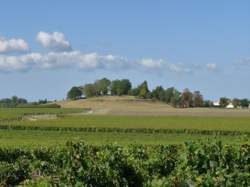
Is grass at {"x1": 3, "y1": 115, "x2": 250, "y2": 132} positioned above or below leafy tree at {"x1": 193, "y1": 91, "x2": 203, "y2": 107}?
below

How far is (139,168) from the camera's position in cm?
1531

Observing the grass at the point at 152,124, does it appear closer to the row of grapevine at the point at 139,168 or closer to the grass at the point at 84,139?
the grass at the point at 84,139

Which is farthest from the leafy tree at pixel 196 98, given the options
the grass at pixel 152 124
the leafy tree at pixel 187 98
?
the grass at pixel 152 124

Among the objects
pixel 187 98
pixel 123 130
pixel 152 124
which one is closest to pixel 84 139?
pixel 123 130

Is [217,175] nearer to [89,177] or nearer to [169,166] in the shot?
[89,177]

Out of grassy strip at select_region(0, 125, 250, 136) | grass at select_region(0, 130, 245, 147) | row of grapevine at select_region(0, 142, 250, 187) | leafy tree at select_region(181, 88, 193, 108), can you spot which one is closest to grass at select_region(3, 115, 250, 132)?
grassy strip at select_region(0, 125, 250, 136)

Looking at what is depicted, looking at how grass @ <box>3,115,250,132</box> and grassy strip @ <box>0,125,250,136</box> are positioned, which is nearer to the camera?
grassy strip @ <box>0,125,250,136</box>

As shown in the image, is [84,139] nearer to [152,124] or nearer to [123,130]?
[123,130]

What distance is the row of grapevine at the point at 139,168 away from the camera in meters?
10.6

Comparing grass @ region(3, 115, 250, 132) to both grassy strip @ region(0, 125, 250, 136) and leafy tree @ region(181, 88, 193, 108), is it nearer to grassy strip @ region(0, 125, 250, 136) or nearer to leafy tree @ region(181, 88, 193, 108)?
grassy strip @ region(0, 125, 250, 136)

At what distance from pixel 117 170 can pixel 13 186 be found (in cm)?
597

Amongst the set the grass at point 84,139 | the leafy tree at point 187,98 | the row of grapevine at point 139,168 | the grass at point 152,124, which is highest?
the leafy tree at point 187,98

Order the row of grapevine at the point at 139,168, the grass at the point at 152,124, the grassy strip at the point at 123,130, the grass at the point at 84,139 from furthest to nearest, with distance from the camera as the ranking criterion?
the grass at the point at 152,124
the grassy strip at the point at 123,130
the grass at the point at 84,139
the row of grapevine at the point at 139,168

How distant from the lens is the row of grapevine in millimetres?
10587
